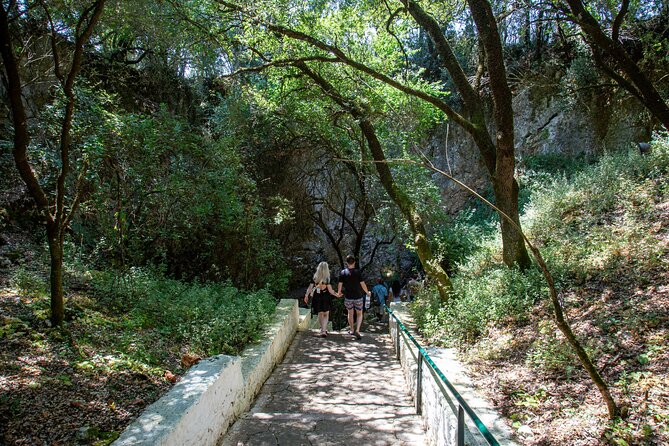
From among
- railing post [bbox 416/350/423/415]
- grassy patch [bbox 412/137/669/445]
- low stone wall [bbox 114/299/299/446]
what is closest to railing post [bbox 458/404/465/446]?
grassy patch [bbox 412/137/669/445]

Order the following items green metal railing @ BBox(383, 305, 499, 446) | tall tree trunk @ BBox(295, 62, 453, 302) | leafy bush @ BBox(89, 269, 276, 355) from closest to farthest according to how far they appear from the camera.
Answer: green metal railing @ BBox(383, 305, 499, 446) < leafy bush @ BBox(89, 269, 276, 355) < tall tree trunk @ BBox(295, 62, 453, 302)

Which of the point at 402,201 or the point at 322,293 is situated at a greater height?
the point at 402,201

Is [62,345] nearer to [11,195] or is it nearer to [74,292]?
[74,292]

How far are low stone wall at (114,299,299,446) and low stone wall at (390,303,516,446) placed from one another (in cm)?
192

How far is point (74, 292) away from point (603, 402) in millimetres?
6697

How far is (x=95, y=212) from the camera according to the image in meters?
8.30

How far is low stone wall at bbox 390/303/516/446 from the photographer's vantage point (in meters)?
3.25

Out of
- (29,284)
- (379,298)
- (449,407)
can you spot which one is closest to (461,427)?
(449,407)

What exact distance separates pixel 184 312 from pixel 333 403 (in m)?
2.46

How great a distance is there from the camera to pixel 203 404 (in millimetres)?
3543

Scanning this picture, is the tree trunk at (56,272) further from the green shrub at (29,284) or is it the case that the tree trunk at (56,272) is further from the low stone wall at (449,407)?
the low stone wall at (449,407)

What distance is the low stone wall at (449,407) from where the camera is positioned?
325 cm

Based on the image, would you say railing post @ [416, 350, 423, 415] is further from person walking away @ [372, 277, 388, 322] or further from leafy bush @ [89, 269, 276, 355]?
person walking away @ [372, 277, 388, 322]

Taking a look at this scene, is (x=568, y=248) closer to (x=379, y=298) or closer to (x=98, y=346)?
(x=98, y=346)
